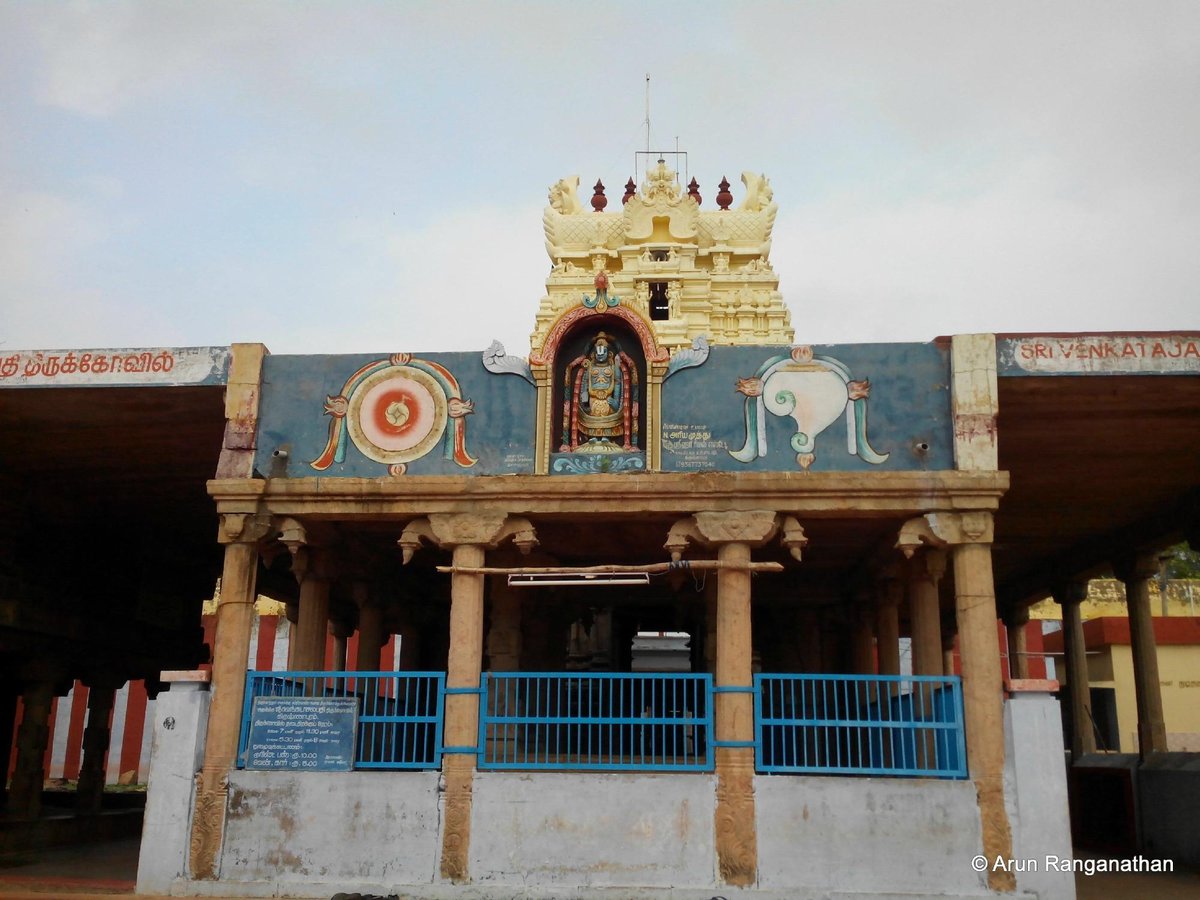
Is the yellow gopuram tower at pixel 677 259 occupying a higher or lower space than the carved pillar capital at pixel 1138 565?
higher

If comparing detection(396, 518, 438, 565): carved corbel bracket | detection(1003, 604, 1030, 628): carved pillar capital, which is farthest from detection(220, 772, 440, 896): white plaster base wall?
detection(1003, 604, 1030, 628): carved pillar capital

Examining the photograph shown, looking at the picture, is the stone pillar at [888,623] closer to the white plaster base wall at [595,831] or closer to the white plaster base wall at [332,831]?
the white plaster base wall at [595,831]

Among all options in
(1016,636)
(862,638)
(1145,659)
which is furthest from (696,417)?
(1016,636)

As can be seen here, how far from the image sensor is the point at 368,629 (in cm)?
1596

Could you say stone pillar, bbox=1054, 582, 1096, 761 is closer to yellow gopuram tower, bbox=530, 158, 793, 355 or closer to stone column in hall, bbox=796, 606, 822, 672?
stone column in hall, bbox=796, 606, 822, 672

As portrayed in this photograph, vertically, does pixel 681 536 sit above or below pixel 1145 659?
above

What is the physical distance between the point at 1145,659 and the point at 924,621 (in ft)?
18.0

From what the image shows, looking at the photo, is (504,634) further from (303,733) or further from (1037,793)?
(1037,793)

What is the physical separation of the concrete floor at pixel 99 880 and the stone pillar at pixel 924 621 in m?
2.91

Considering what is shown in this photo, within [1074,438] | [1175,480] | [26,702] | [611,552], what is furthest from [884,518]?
[26,702]

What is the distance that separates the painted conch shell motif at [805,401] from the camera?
11836 millimetres

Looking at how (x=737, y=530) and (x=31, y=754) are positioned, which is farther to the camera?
(x=31, y=754)

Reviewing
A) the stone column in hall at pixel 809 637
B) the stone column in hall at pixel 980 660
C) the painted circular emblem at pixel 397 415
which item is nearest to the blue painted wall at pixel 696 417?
the painted circular emblem at pixel 397 415

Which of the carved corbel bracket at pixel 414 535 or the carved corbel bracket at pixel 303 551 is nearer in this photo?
the carved corbel bracket at pixel 414 535
